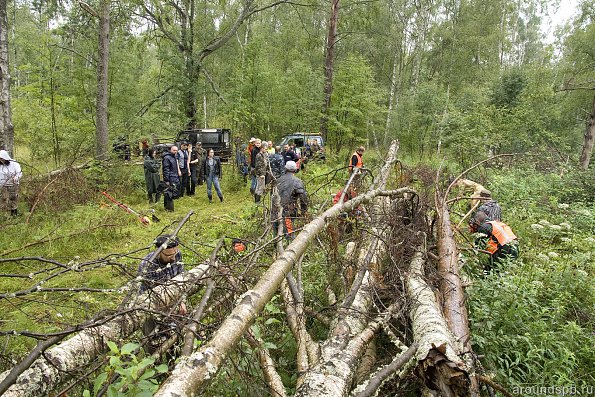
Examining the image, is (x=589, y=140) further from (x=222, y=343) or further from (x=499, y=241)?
(x=222, y=343)

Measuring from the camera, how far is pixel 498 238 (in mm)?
4887

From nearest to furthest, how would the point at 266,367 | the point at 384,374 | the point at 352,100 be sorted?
the point at 384,374
the point at 266,367
the point at 352,100

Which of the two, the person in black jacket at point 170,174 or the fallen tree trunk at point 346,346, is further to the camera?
the person in black jacket at point 170,174

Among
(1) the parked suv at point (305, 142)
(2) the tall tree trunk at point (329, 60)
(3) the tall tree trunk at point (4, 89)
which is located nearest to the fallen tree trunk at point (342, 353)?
(3) the tall tree trunk at point (4, 89)

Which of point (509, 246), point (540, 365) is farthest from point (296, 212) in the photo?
point (540, 365)

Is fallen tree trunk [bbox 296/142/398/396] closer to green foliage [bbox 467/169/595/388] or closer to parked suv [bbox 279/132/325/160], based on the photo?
green foliage [bbox 467/169/595/388]

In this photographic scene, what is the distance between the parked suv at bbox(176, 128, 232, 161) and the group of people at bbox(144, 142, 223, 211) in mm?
3022

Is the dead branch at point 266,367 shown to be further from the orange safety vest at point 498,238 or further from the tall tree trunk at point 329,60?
the tall tree trunk at point 329,60

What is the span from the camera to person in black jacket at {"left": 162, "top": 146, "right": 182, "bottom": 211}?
890 centimetres

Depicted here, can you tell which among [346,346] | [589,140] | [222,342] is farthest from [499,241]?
[589,140]

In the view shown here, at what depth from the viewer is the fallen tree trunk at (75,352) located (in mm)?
1951

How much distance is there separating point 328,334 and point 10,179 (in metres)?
7.10

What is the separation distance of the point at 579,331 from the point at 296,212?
401 cm

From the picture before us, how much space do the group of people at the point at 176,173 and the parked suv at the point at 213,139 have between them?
3022 millimetres
